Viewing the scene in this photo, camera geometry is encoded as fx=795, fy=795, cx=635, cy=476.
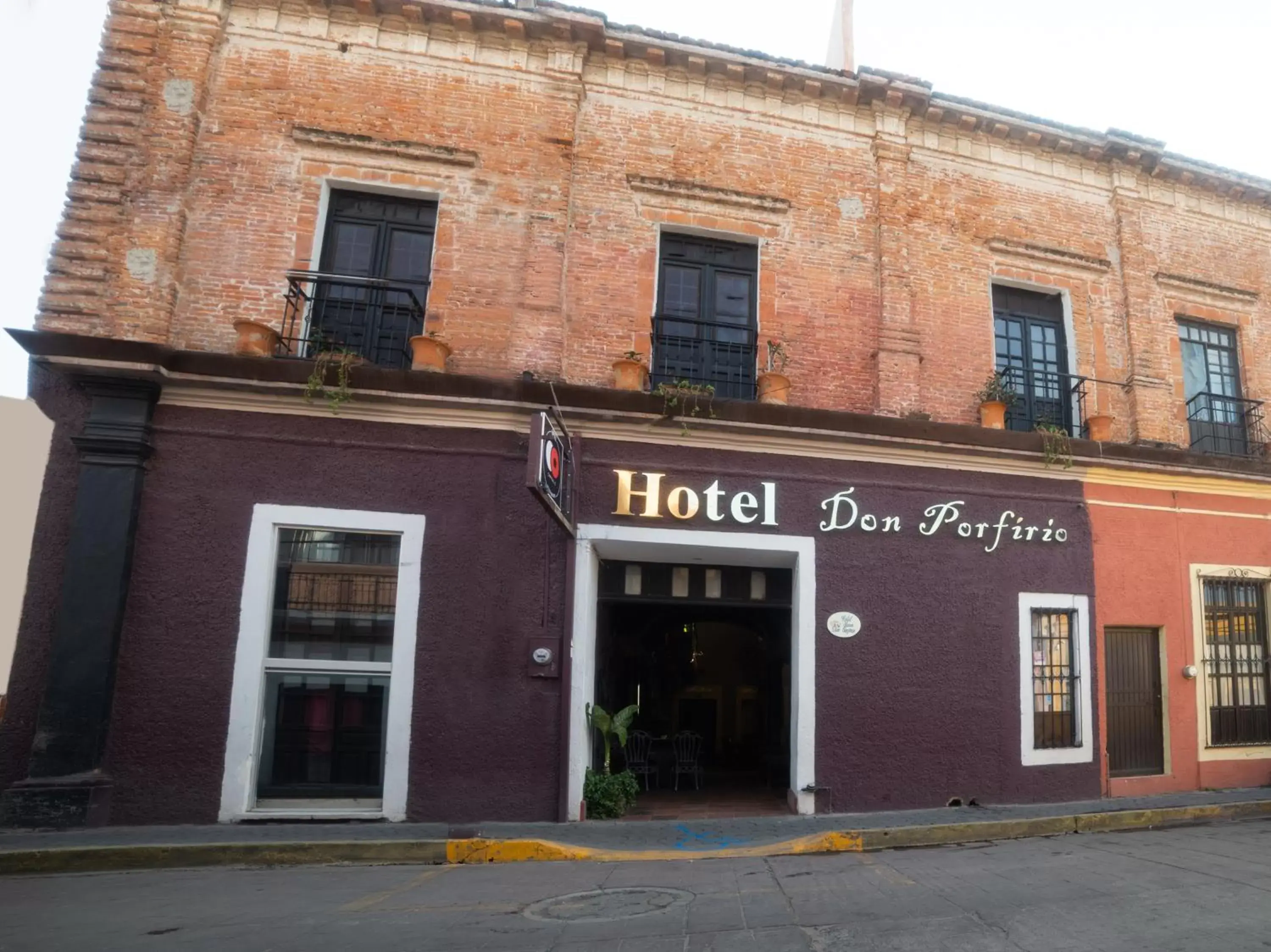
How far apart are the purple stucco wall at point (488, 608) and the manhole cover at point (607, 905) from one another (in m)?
2.12

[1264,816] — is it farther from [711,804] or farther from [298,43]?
[298,43]

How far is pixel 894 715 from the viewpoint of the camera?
8633mm

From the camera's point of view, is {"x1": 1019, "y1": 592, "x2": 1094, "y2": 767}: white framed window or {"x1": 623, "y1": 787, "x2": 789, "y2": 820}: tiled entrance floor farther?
{"x1": 1019, "y1": 592, "x2": 1094, "y2": 767}: white framed window

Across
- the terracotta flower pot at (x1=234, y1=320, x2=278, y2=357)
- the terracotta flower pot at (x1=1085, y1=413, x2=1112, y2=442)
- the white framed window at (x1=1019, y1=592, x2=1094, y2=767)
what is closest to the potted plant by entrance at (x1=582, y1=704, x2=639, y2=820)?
the white framed window at (x1=1019, y1=592, x2=1094, y2=767)

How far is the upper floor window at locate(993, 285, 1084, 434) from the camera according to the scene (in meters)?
10.3

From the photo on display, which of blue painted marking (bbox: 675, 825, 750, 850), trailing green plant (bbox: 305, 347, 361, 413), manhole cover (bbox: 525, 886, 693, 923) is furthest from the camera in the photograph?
trailing green plant (bbox: 305, 347, 361, 413)

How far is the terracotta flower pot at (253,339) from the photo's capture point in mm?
8016

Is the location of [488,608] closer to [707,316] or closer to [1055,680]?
[707,316]

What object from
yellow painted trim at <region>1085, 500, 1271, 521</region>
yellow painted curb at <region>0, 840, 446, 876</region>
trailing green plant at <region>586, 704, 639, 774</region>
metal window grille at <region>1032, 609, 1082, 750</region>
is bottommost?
yellow painted curb at <region>0, 840, 446, 876</region>

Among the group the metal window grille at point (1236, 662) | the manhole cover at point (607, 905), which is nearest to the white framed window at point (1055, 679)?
the metal window grille at point (1236, 662)

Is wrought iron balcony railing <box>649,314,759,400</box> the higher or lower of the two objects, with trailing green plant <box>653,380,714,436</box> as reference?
higher

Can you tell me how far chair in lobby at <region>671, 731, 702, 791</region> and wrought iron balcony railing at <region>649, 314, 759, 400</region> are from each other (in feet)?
14.4

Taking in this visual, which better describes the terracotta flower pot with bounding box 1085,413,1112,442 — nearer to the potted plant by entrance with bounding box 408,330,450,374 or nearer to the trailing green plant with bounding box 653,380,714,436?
the trailing green plant with bounding box 653,380,714,436

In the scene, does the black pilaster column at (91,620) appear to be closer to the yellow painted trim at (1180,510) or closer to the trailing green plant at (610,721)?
the trailing green plant at (610,721)
